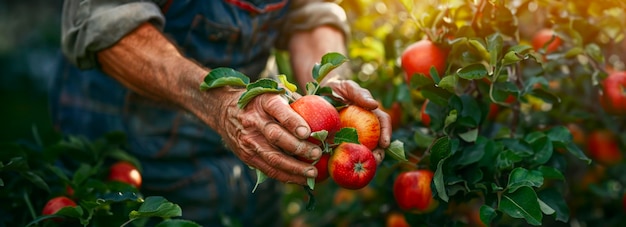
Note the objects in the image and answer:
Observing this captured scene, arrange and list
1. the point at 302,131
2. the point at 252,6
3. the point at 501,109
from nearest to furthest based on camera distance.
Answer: the point at 302,131 → the point at 501,109 → the point at 252,6

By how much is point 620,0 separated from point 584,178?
2.50 feet

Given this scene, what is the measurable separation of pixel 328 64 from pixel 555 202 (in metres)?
0.62

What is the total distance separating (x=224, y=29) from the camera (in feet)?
6.01

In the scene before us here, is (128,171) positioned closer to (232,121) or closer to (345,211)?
(232,121)

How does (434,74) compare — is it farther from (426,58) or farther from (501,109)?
(501,109)

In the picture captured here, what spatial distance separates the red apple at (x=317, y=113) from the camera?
1.21 meters

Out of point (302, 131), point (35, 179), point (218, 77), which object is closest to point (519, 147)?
point (302, 131)

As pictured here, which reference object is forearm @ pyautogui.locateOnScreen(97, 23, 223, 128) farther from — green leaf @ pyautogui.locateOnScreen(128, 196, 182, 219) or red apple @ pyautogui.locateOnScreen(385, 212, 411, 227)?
red apple @ pyautogui.locateOnScreen(385, 212, 411, 227)

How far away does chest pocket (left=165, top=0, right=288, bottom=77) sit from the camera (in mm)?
1799

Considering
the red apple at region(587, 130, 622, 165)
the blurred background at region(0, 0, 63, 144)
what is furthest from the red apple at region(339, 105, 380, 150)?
the blurred background at region(0, 0, 63, 144)

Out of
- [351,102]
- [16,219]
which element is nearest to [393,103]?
[351,102]

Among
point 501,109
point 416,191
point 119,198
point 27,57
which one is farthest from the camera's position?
point 27,57

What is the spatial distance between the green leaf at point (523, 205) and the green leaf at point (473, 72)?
0.83 feet

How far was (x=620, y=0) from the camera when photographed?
164 centimetres
